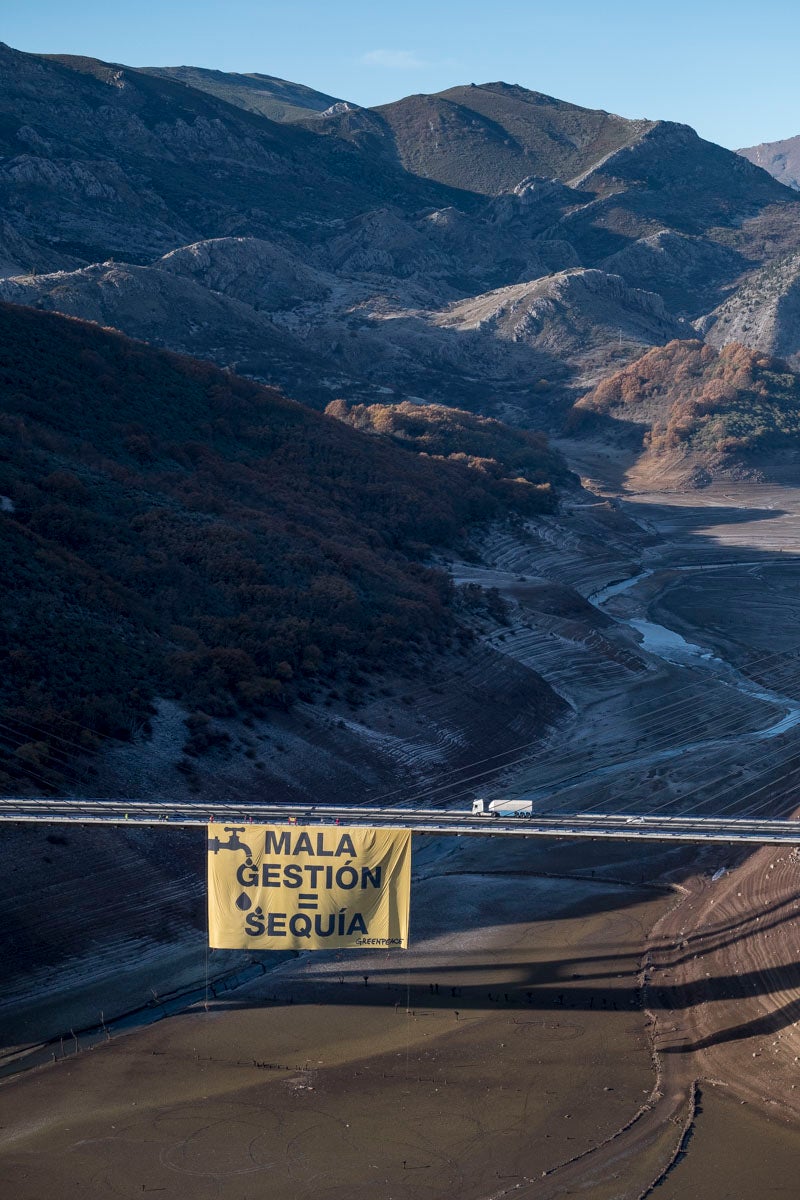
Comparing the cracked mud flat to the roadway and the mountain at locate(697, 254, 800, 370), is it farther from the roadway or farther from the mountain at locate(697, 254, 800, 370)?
the mountain at locate(697, 254, 800, 370)

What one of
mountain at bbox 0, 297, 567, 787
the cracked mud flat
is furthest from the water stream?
mountain at bbox 0, 297, 567, 787

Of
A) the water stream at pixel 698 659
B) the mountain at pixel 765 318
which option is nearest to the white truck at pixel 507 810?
the water stream at pixel 698 659

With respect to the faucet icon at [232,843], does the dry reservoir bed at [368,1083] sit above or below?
below

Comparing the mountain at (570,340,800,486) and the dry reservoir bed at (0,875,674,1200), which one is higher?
the mountain at (570,340,800,486)

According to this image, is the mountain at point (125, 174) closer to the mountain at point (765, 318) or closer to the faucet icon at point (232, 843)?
the mountain at point (765, 318)

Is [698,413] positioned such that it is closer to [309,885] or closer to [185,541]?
[185,541]

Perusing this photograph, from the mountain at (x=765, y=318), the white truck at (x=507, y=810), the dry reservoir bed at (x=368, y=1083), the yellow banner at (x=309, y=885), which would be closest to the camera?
the dry reservoir bed at (x=368, y=1083)
